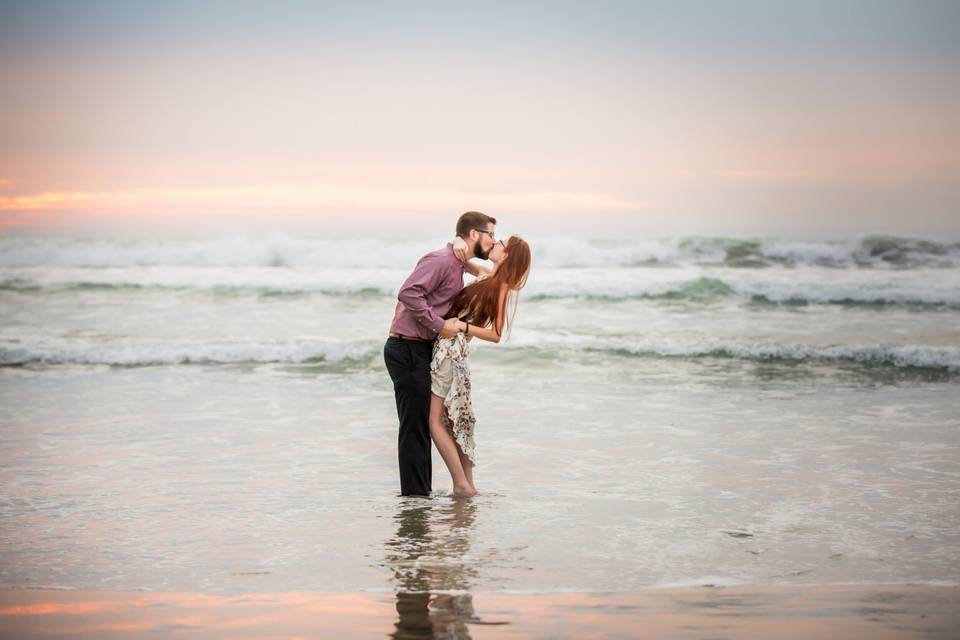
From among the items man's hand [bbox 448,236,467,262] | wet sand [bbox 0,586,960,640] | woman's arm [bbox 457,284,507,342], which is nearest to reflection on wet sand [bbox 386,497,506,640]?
wet sand [bbox 0,586,960,640]

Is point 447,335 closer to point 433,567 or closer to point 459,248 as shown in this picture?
point 459,248

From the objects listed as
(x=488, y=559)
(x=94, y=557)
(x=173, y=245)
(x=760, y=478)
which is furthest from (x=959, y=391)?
(x=173, y=245)

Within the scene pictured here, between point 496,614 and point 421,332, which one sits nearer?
point 496,614

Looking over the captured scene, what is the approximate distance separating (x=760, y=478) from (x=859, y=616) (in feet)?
9.34

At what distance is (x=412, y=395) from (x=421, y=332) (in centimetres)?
40

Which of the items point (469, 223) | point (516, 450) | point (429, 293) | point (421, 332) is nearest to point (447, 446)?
point (421, 332)

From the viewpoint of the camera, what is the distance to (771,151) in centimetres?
2497

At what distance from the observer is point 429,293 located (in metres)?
5.81

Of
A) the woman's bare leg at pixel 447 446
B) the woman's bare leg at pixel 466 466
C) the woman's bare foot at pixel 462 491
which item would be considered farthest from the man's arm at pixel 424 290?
the woman's bare foot at pixel 462 491

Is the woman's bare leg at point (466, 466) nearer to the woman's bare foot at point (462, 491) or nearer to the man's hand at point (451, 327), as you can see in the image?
the woman's bare foot at point (462, 491)

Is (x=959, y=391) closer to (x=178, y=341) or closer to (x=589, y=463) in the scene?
(x=589, y=463)

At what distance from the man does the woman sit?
0.06 m

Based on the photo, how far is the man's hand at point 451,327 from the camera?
577 cm

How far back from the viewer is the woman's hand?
576 cm
